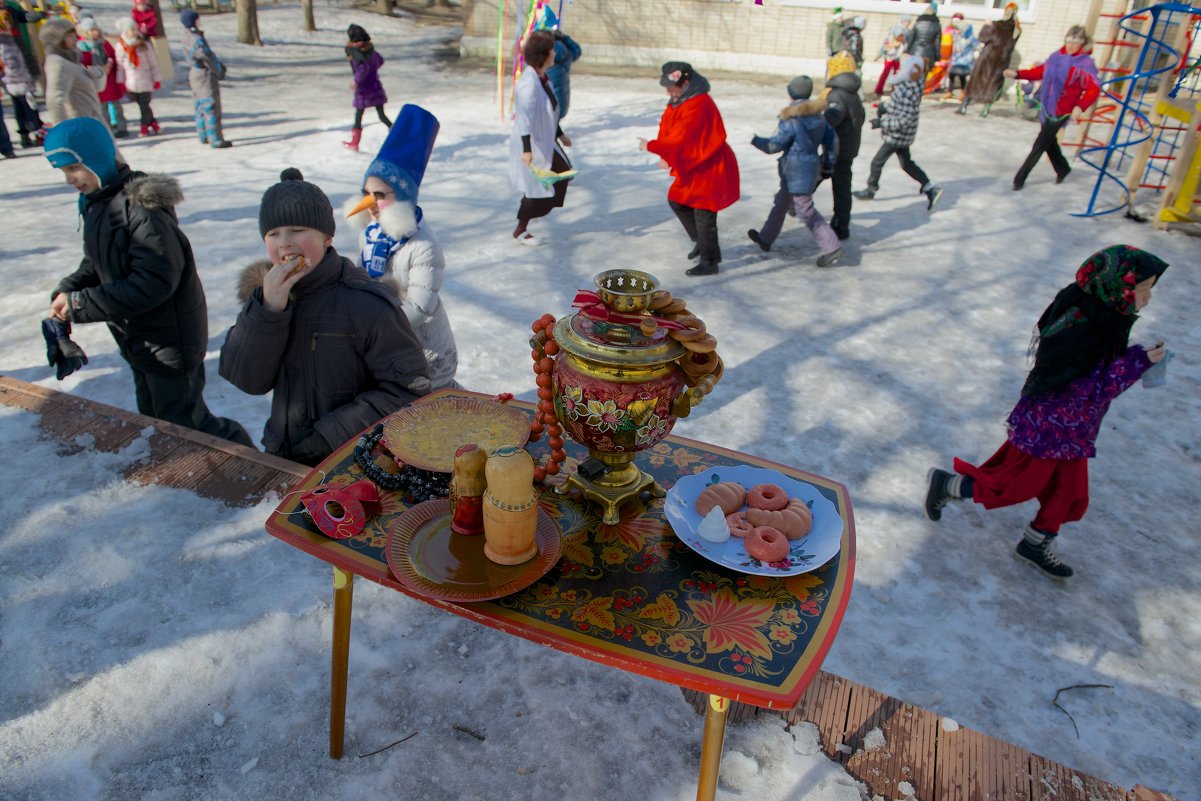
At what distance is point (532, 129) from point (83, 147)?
13.9 ft

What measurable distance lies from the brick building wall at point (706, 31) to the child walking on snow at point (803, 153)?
10.3m

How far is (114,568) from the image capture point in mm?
3227

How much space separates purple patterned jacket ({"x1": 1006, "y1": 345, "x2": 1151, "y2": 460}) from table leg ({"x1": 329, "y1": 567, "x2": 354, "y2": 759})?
118 inches

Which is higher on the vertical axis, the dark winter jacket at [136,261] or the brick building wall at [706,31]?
the brick building wall at [706,31]

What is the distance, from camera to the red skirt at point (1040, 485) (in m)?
3.52

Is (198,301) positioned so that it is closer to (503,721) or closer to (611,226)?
(503,721)

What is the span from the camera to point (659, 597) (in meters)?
1.97

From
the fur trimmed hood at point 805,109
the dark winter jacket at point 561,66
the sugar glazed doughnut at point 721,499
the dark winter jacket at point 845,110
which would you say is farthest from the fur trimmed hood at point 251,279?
the dark winter jacket at point 561,66

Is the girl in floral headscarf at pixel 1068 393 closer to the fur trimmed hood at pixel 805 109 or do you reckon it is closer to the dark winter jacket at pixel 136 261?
the fur trimmed hood at pixel 805 109

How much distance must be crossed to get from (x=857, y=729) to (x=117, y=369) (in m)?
4.98

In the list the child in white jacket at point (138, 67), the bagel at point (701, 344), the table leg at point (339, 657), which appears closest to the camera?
the bagel at point (701, 344)

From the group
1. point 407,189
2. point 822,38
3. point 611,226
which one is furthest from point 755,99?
point 407,189

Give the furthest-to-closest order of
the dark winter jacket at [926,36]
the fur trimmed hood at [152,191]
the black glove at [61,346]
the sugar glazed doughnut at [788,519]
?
1. the dark winter jacket at [926,36]
2. the black glove at [61,346]
3. the fur trimmed hood at [152,191]
4. the sugar glazed doughnut at [788,519]

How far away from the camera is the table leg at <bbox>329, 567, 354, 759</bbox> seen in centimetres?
231
